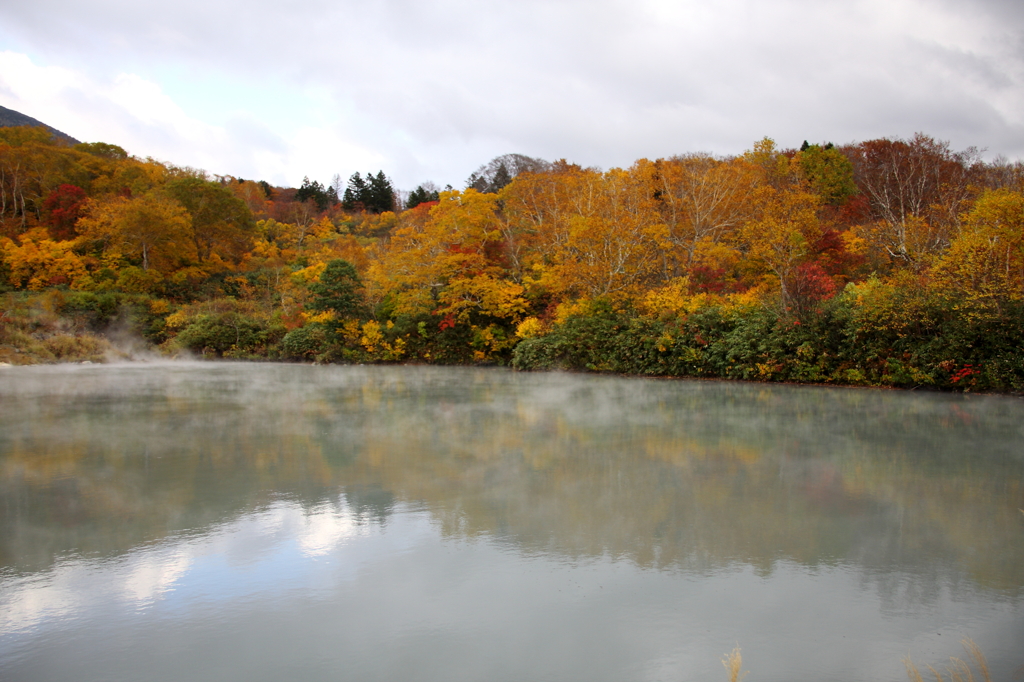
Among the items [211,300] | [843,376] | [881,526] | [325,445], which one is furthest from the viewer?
[211,300]

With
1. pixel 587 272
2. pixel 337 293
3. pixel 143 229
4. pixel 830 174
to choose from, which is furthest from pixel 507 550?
pixel 143 229

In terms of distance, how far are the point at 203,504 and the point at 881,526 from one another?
465 centimetres

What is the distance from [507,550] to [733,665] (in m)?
1.68

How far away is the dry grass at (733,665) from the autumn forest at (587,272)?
10846 millimetres

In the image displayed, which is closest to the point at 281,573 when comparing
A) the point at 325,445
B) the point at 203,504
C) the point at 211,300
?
the point at 203,504

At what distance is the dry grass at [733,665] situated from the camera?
217cm

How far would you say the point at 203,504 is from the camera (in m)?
4.60

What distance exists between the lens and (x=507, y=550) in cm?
365

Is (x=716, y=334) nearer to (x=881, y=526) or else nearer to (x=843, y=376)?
(x=843, y=376)

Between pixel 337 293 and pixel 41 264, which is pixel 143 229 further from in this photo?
pixel 337 293

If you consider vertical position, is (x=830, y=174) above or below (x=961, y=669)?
above

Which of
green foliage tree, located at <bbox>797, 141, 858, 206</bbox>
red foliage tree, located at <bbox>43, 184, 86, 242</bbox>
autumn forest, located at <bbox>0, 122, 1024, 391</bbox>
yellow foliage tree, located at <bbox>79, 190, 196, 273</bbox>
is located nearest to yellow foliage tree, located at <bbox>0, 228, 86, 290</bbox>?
autumn forest, located at <bbox>0, 122, 1024, 391</bbox>

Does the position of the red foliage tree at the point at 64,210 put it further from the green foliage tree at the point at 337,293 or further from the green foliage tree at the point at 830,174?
the green foliage tree at the point at 830,174

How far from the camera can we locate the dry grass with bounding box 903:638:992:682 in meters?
2.36
